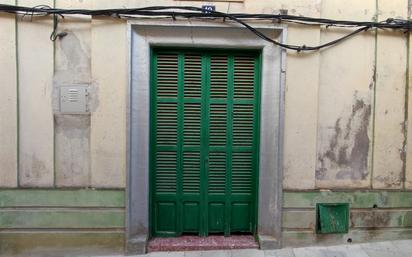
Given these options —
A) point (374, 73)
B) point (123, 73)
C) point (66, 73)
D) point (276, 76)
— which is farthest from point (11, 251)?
point (374, 73)

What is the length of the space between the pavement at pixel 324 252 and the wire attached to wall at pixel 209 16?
238 centimetres

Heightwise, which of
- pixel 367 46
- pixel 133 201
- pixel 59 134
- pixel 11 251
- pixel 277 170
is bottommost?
pixel 11 251

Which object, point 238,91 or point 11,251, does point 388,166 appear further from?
point 11,251

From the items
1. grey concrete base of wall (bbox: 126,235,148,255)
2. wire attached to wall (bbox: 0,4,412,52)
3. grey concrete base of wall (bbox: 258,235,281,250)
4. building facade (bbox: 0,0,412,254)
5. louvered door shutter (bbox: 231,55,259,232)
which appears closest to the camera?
wire attached to wall (bbox: 0,4,412,52)

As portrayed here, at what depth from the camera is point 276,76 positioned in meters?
4.58

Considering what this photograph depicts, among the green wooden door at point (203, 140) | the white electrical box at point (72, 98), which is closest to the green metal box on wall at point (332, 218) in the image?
the green wooden door at point (203, 140)

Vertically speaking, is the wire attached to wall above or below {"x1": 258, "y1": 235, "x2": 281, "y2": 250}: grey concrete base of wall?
above

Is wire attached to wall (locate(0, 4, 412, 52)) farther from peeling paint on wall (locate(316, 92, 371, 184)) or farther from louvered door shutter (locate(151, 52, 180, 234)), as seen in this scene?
peeling paint on wall (locate(316, 92, 371, 184))

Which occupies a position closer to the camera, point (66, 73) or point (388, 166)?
point (66, 73)

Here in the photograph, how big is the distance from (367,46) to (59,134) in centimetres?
377

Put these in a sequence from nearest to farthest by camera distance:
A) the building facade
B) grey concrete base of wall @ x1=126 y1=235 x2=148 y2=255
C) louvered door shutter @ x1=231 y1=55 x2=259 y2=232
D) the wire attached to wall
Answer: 1. the wire attached to wall
2. the building facade
3. grey concrete base of wall @ x1=126 y1=235 x2=148 y2=255
4. louvered door shutter @ x1=231 y1=55 x2=259 y2=232

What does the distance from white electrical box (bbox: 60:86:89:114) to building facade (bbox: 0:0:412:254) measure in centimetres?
2

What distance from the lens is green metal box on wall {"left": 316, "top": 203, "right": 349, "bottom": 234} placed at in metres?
4.68

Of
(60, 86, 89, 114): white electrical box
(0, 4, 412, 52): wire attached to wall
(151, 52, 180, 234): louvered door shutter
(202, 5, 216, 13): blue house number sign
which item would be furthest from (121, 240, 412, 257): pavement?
(202, 5, 216, 13): blue house number sign
